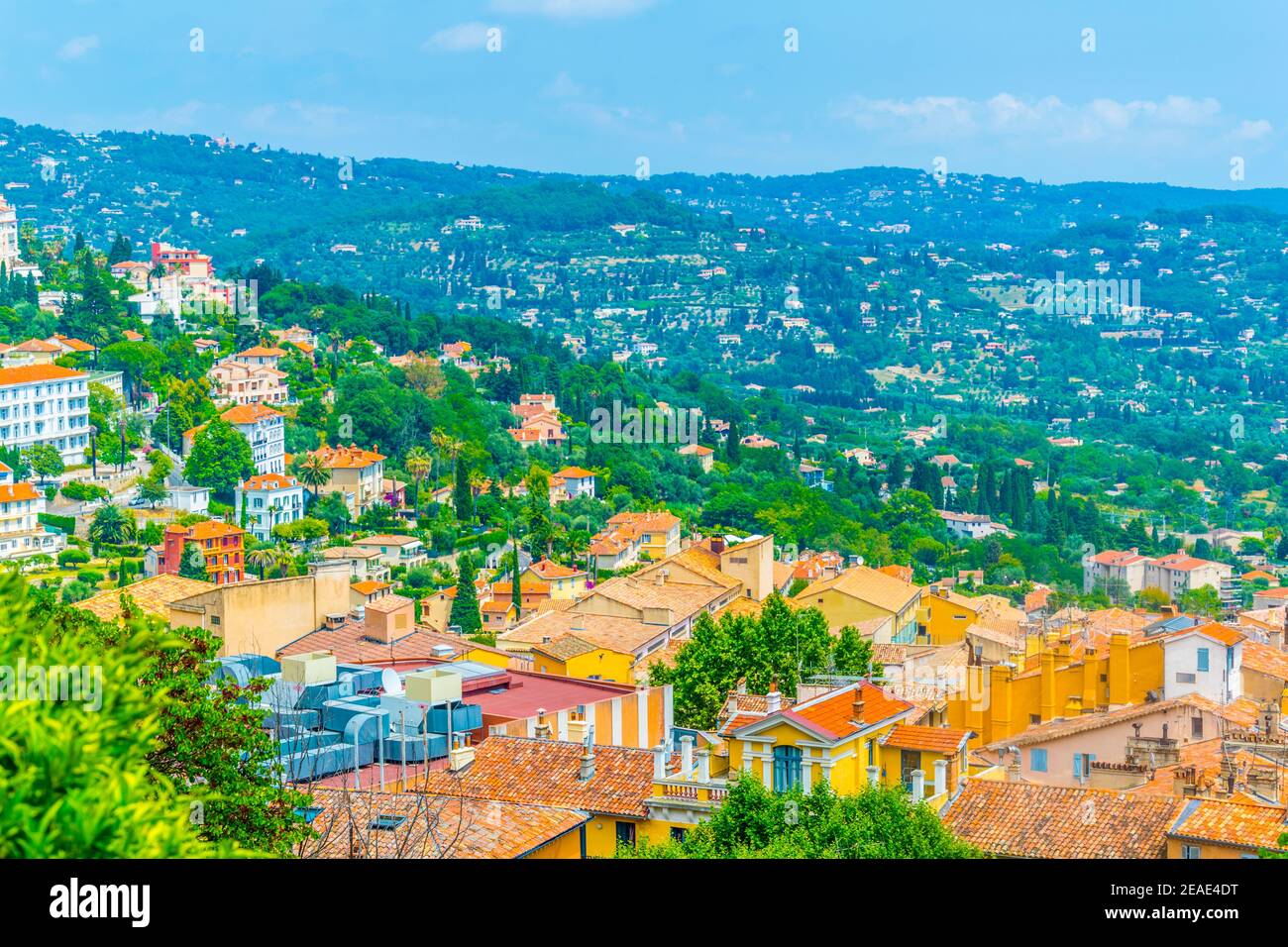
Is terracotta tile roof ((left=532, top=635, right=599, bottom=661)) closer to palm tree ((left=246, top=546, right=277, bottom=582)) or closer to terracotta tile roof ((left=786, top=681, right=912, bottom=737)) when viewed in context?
terracotta tile roof ((left=786, top=681, right=912, bottom=737))

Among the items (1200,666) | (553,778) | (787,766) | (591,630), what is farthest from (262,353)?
(787,766)

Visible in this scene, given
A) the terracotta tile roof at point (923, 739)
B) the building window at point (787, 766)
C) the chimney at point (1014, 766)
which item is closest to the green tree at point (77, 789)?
the building window at point (787, 766)

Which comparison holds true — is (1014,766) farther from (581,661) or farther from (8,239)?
(8,239)

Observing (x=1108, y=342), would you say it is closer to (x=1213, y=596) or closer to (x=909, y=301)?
(x=909, y=301)

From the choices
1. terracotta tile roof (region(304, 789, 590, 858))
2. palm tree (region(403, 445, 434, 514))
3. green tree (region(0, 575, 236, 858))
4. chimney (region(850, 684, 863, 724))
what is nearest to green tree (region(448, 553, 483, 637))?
palm tree (region(403, 445, 434, 514))

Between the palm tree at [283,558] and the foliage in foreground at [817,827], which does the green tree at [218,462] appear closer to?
the palm tree at [283,558]
